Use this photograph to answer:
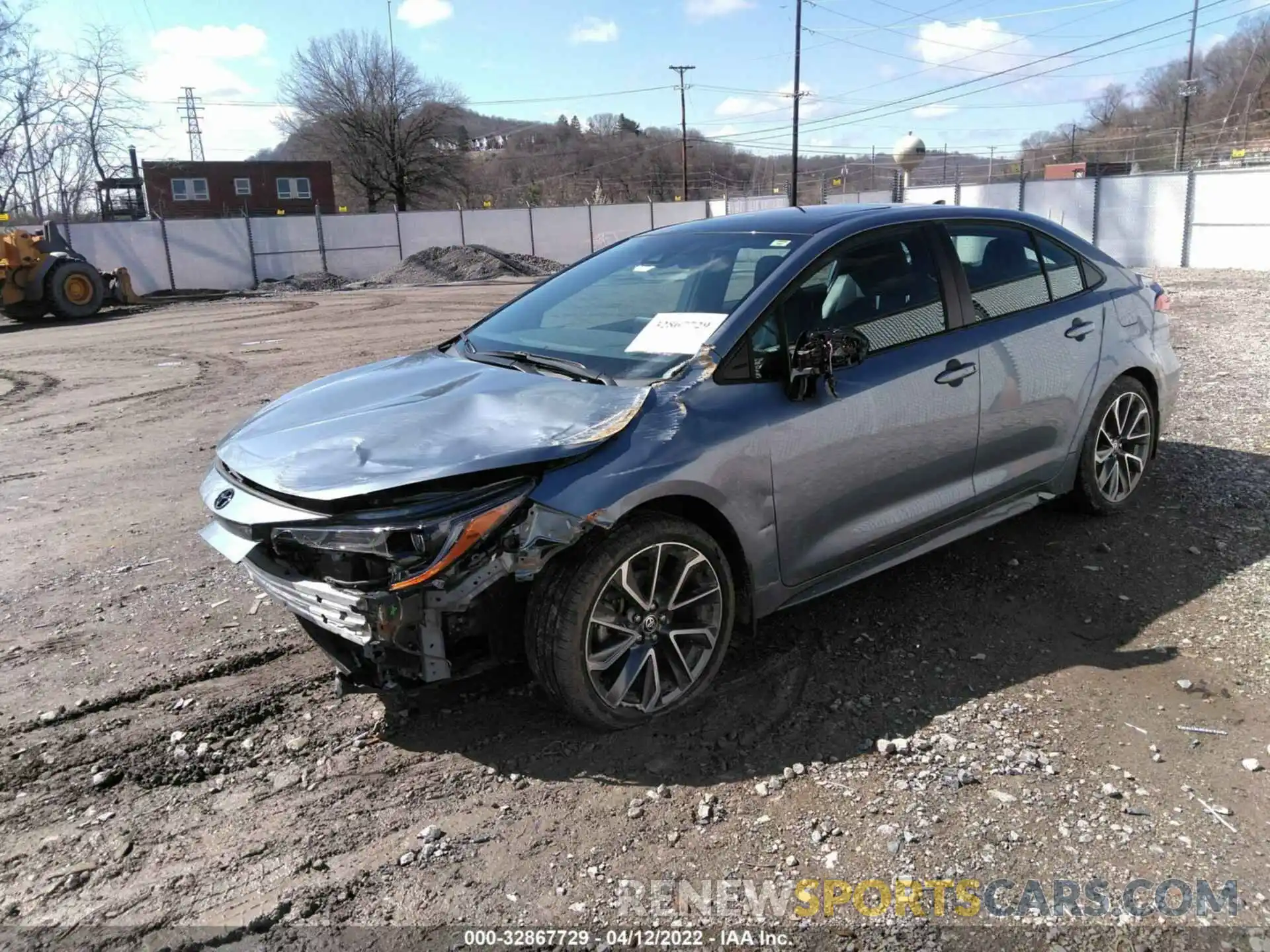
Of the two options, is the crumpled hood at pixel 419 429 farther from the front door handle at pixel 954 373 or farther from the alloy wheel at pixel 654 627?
the front door handle at pixel 954 373

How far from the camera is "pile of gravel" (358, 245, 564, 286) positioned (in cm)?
3162

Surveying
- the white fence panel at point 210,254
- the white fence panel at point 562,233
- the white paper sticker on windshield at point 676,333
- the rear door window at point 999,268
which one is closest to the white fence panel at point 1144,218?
the white fence panel at point 562,233

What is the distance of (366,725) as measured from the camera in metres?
3.43

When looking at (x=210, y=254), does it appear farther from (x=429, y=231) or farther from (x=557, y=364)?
(x=557, y=364)

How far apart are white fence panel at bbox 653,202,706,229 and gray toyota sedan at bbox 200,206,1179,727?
36.3m

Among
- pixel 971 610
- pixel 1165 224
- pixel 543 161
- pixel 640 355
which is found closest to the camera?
pixel 640 355

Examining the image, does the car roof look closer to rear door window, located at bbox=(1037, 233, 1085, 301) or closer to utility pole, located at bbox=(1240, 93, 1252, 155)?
rear door window, located at bbox=(1037, 233, 1085, 301)

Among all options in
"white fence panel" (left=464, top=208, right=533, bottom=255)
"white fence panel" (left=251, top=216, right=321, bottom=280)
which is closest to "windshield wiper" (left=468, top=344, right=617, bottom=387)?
"white fence panel" (left=251, top=216, right=321, bottom=280)

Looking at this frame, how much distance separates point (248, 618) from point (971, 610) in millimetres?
3362

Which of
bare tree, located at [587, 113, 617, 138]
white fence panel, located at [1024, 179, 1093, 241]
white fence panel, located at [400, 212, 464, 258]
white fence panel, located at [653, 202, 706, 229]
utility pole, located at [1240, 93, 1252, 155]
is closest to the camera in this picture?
white fence panel, located at [1024, 179, 1093, 241]

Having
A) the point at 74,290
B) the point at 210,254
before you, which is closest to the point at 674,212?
the point at 210,254

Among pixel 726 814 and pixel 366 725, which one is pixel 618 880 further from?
pixel 366 725

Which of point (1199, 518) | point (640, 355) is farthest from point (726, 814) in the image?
point (1199, 518)

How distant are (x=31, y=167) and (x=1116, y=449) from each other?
165 feet
